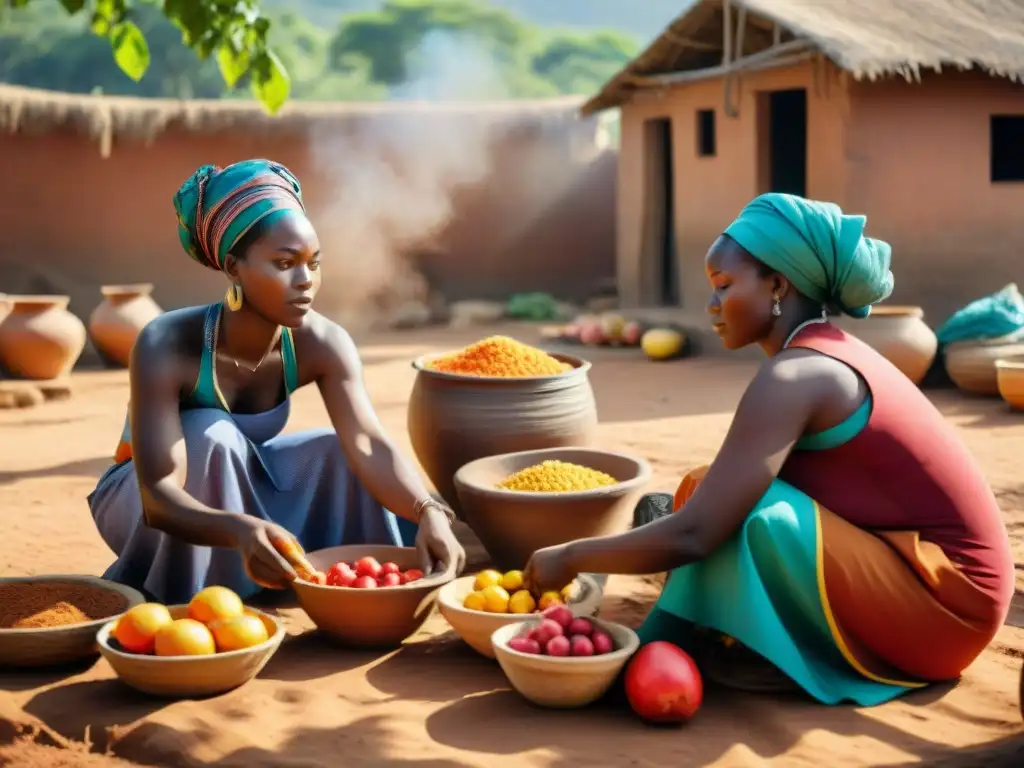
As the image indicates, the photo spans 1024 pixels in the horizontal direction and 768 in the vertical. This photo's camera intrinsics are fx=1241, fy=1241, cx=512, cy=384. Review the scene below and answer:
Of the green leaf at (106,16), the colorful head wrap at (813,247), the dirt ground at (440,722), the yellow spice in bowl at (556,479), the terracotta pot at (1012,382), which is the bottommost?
the dirt ground at (440,722)

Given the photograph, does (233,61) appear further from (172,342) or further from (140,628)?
(140,628)

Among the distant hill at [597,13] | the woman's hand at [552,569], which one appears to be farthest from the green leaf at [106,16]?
the distant hill at [597,13]

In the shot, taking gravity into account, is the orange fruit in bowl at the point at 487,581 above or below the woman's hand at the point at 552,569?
below

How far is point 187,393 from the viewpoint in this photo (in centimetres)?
392

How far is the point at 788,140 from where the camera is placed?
45.3ft

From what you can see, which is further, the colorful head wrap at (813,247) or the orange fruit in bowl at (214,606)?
the orange fruit in bowl at (214,606)

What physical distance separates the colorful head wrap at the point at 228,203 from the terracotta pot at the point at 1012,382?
17.4ft

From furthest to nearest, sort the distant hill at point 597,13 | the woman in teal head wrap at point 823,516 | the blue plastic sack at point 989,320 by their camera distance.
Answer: the distant hill at point 597,13 → the blue plastic sack at point 989,320 → the woman in teal head wrap at point 823,516

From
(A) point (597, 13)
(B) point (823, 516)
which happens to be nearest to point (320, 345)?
(B) point (823, 516)

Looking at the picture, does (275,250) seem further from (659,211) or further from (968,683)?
(659,211)

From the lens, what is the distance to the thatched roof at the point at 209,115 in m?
12.1

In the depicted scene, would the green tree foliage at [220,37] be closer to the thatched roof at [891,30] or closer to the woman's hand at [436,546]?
the woman's hand at [436,546]

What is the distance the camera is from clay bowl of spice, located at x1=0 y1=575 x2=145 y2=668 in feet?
11.0

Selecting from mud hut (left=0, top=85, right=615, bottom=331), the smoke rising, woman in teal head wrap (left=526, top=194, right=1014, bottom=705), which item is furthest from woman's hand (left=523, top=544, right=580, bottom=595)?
the smoke rising
